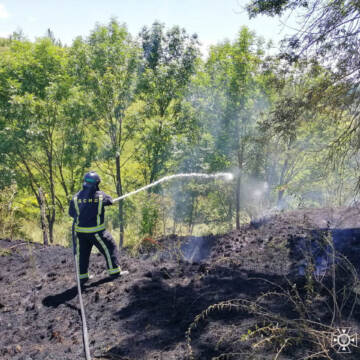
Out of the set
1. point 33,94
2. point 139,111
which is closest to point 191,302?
point 139,111

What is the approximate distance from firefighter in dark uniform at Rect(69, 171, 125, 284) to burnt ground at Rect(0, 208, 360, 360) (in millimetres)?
276

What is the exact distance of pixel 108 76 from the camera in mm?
11883

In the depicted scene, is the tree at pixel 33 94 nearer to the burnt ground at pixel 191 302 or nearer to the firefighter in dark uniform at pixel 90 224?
the burnt ground at pixel 191 302

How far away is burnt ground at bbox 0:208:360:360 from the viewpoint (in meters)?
2.85

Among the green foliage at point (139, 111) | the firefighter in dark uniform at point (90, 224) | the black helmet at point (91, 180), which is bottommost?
the firefighter in dark uniform at point (90, 224)

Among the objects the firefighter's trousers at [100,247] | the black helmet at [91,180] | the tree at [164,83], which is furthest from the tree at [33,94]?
the firefighter's trousers at [100,247]

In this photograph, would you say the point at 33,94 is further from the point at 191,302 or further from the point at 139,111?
the point at 191,302

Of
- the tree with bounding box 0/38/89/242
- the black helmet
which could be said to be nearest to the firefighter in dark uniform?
the black helmet

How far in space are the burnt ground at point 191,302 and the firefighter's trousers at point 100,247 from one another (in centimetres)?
20

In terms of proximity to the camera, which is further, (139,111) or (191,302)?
(139,111)

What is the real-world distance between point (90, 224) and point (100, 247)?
1.35ft

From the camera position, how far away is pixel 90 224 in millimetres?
5117

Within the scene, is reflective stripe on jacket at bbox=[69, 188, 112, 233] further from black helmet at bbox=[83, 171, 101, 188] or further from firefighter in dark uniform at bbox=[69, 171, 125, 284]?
black helmet at bbox=[83, 171, 101, 188]

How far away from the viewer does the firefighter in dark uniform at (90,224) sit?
16.7ft
